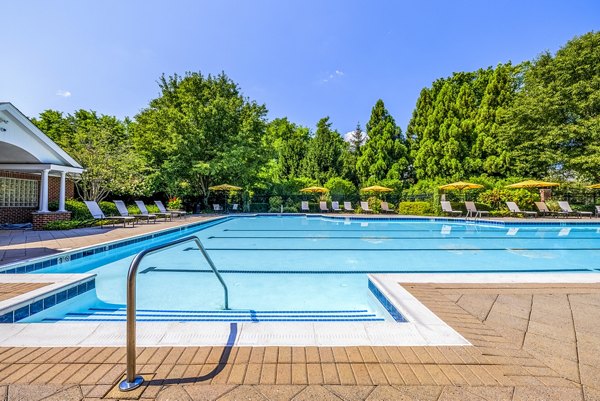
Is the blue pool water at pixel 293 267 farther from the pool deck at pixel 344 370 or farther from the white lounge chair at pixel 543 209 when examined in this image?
the white lounge chair at pixel 543 209

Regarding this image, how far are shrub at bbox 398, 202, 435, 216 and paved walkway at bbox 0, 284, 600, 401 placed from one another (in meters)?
17.3

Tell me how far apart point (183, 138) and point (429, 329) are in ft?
62.7

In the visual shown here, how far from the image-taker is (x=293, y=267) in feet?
21.8

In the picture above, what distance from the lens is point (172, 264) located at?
6699 mm

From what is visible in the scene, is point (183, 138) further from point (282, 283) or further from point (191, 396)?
point (191, 396)

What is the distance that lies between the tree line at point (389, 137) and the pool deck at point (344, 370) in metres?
15.3

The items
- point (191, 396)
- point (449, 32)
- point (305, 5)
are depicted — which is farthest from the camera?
point (449, 32)

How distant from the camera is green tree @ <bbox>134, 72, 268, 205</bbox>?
19.1 metres

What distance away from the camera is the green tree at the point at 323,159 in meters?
25.5

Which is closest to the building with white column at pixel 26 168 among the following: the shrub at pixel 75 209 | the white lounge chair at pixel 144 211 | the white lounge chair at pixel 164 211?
the shrub at pixel 75 209

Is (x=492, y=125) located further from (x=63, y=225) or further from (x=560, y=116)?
(x=63, y=225)

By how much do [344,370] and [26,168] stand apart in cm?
1381

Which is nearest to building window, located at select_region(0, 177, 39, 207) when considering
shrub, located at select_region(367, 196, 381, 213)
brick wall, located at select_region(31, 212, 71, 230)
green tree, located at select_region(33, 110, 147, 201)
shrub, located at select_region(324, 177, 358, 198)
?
A: green tree, located at select_region(33, 110, 147, 201)

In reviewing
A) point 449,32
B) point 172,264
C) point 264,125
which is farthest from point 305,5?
point 172,264
